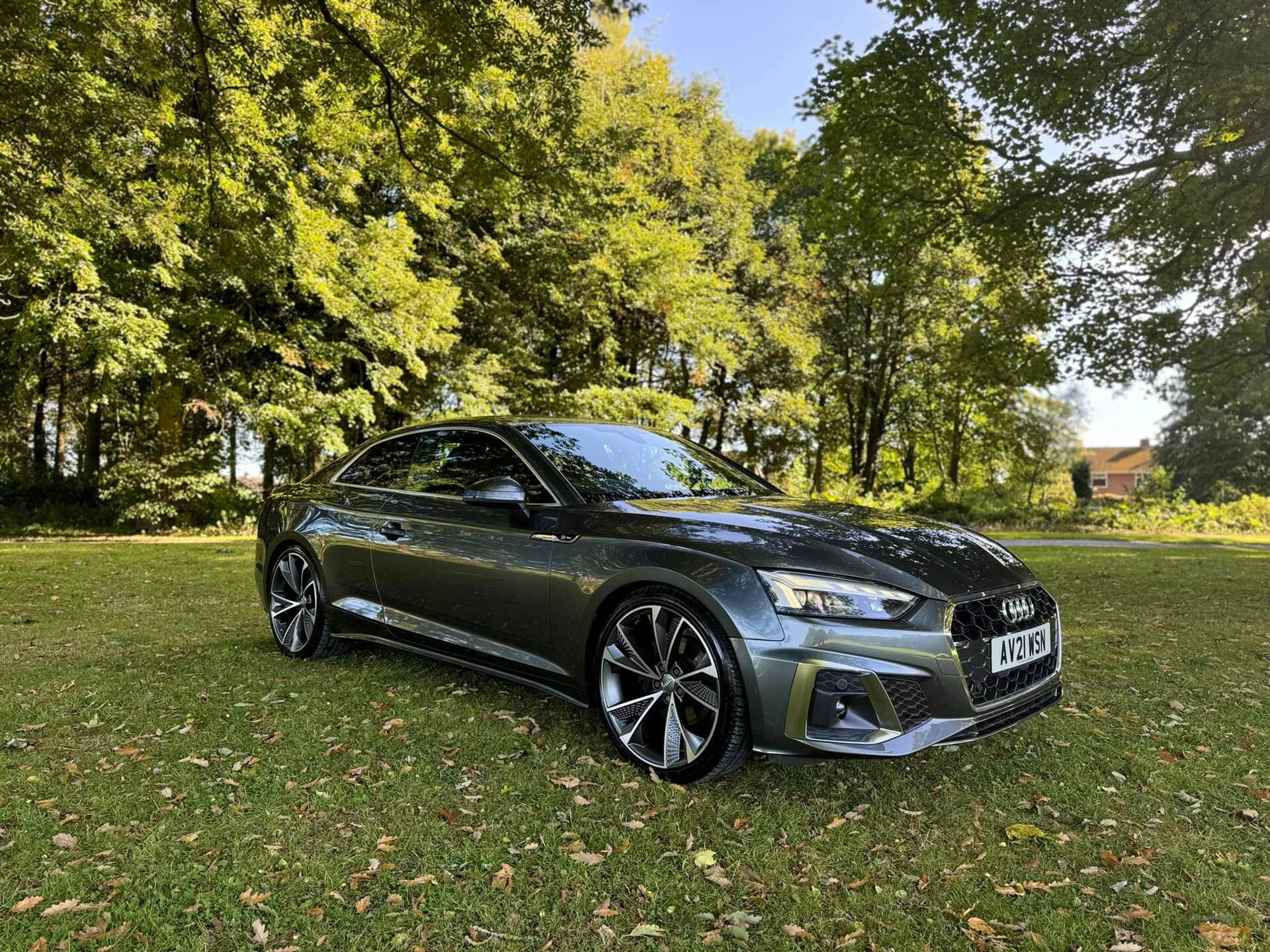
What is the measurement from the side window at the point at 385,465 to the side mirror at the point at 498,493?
1011mm

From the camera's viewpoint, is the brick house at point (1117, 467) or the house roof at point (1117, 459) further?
the house roof at point (1117, 459)

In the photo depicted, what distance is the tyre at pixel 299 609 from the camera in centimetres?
473

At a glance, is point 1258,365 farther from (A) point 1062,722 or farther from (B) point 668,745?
(B) point 668,745

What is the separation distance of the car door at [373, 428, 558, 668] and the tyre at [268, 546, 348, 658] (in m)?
0.73

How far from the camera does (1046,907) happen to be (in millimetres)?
2289

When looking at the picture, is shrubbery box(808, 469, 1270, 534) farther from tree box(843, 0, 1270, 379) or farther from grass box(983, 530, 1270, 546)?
tree box(843, 0, 1270, 379)

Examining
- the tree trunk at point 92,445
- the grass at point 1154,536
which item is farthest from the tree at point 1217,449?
the tree trunk at point 92,445

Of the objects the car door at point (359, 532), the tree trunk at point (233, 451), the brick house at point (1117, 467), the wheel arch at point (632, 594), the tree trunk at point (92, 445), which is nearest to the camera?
the wheel arch at point (632, 594)

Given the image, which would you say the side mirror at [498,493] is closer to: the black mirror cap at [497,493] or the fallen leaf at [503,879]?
the black mirror cap at [497,493]

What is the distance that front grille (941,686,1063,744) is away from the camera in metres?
2.72

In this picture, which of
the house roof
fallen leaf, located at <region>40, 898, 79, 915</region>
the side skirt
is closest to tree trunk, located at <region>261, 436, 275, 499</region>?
the side skirt

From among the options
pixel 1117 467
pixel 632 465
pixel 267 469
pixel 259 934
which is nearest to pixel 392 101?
pixel 632 465

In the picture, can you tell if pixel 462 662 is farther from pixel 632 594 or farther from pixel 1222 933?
pixel 1222 933

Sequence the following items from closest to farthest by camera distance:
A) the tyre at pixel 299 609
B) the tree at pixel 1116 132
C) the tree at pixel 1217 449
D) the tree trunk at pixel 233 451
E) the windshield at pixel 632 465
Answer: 1. the windshield at pixel 632 465
2. the tyre at pixel 299 609
3. the tree at pixel 1116 132
4. the tree trunk at pixel 233 451
5. the tree at pixel 1217 449
